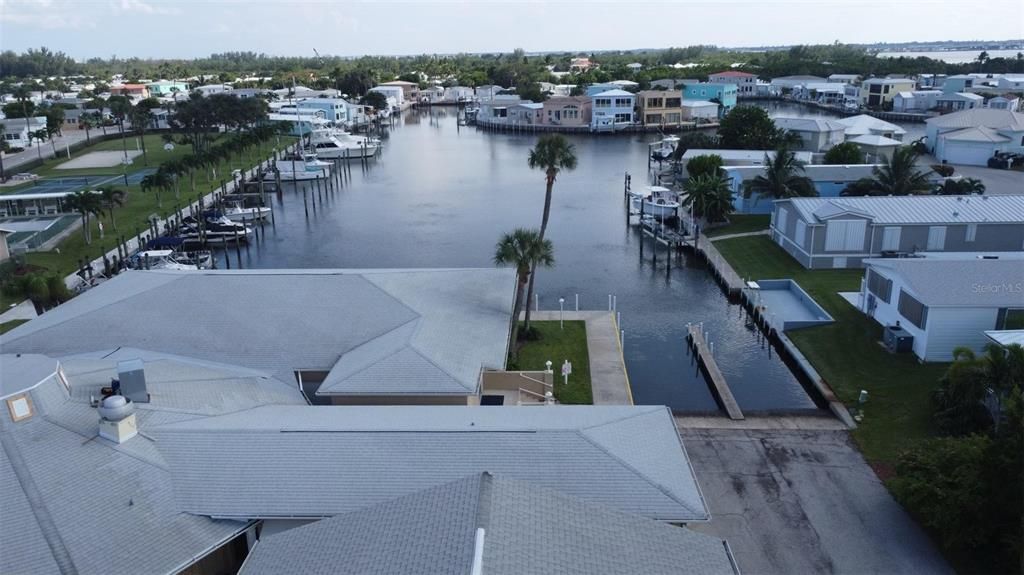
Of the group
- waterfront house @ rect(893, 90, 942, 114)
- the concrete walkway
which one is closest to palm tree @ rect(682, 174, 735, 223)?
the concrete walkway

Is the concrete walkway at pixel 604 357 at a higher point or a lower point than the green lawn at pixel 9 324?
lower

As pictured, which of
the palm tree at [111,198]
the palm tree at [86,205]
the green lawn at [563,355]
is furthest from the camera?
the palm tree at [111,198]

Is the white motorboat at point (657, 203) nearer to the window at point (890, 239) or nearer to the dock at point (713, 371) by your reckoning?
the window at point (890, 239)

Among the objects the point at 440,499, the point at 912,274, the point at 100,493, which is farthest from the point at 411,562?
the point at 912,274

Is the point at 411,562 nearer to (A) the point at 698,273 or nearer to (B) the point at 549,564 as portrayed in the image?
(B) the point at 549,564

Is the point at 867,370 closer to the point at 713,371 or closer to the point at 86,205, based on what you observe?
the point at 713,371

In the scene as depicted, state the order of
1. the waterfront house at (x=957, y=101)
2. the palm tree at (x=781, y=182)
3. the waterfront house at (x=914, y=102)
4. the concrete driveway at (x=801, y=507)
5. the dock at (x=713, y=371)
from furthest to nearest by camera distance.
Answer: the waterfront house at (x=914, y=102) → the waterfront house at (x=957, y=101) → the palm tree at (x=781, y=182) → the dock at (x=713, y=371) → the concrete driveway at (x=801, y=507)

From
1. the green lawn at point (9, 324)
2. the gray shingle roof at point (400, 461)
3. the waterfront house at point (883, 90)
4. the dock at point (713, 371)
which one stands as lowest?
the dock at point (713, 371)

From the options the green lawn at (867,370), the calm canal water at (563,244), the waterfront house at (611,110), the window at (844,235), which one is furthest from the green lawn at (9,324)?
the waterfront house at (611,110)

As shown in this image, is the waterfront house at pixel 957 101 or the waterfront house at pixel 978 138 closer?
the waterfront house at pixel 978 138
